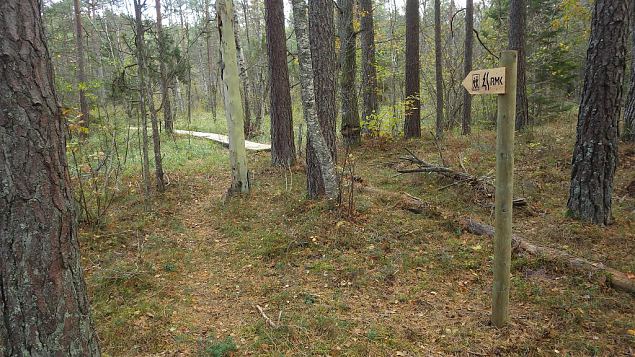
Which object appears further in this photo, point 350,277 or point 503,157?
point 350,277

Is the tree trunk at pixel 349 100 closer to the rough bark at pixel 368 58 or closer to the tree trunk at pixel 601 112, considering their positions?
the rough bark at pixel 368 58

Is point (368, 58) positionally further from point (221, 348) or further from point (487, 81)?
point (221, 348)

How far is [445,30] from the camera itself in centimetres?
2092

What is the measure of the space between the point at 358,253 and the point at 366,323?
1.51 m

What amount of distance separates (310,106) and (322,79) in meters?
0.90

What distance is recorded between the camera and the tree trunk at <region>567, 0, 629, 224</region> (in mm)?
5152

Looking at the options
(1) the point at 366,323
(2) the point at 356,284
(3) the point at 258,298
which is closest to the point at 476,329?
(1) the point at 366,323

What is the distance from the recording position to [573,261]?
178 inches

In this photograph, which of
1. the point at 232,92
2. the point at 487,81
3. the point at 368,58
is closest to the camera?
the point at 487,81

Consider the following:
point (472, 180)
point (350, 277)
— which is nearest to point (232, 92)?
point (350, 277)

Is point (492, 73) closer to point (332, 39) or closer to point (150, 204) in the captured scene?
point (332, 39)

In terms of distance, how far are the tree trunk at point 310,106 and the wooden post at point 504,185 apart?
3.21 metres

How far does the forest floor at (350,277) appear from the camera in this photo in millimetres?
3594

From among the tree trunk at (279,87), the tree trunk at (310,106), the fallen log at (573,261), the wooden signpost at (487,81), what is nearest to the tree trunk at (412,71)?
the tree trunk at (279,87)
